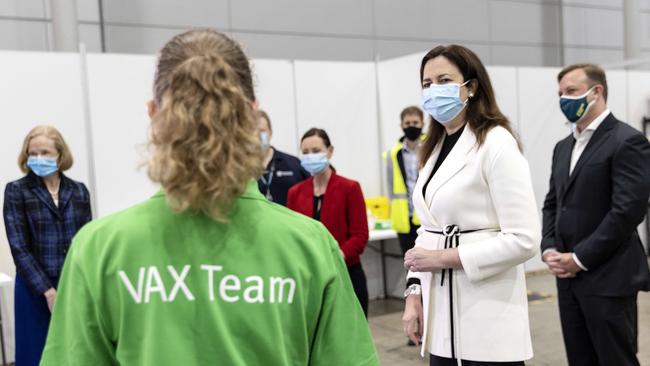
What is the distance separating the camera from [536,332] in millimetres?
4320

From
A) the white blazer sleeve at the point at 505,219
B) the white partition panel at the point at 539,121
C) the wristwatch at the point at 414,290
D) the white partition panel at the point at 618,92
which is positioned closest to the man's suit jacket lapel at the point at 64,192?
the wristwatch at the point at 414,290

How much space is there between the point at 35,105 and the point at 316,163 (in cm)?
199

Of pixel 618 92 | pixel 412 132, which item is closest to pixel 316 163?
pixel 412 132

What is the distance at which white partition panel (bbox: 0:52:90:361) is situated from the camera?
4062 millimetres

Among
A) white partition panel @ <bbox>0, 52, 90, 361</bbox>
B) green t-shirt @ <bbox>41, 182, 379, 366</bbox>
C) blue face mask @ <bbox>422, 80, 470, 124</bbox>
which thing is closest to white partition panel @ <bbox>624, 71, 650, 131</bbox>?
white partition panel @ <bbox>0, 52, 90, 361</bbox>

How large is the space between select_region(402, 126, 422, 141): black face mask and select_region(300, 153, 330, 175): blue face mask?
3.78 ft

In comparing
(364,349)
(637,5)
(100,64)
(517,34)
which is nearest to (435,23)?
(517,34)

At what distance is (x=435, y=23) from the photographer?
753 centimetres

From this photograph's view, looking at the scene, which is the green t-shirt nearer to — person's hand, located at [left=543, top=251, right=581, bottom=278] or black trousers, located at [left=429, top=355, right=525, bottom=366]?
black trousers, located at [left=429, top=355, right=525, bottom=366]

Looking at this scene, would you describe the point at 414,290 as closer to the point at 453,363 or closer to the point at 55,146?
the point at 453,363

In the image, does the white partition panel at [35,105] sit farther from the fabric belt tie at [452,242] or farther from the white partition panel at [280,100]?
the fabric belt tie at [452,242]

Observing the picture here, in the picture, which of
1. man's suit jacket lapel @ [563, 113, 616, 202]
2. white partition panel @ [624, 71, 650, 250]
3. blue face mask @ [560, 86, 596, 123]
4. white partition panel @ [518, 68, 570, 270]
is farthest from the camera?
white partition panel @ [624, 71, 650, 250]

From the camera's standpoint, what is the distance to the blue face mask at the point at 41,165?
3369mm

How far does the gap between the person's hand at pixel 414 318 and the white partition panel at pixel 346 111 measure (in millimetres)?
3416
